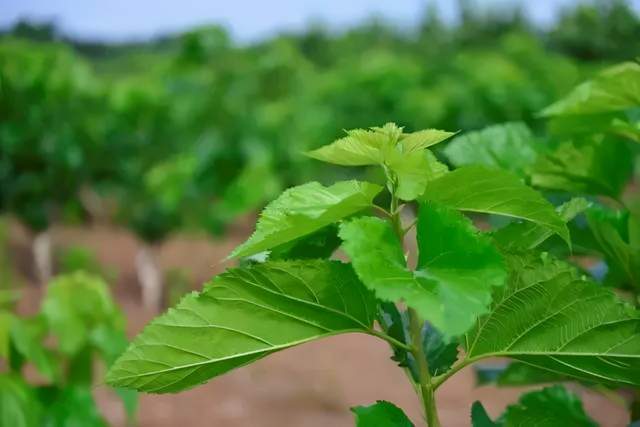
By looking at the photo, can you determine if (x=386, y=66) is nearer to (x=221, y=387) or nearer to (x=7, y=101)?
(x=7, y=101)

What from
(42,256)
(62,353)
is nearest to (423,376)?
(62,353)

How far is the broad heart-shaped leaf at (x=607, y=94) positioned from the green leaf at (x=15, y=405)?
1.85ft

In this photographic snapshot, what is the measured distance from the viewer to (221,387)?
119 inches

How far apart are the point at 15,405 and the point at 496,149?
517 mm

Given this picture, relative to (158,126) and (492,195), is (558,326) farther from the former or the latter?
(158,126)

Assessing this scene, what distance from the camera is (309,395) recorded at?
9.78ft

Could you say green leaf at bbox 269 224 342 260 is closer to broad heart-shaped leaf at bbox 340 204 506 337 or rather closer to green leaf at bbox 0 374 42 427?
broad heart-shaped leaf at bbox 340 204 506 337

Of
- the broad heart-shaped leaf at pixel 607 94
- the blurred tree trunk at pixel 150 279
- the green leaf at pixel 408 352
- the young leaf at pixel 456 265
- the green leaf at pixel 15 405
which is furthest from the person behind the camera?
the blurred tree trunk at pixel 150 279

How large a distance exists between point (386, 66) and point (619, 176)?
18.9ft

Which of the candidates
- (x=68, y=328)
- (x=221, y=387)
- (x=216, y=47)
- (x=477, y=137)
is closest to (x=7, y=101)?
(x=216, y=47)

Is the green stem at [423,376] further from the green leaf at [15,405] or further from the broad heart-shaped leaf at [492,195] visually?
the green leaf at [15,405]

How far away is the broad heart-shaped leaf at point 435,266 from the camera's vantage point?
33 centimetres

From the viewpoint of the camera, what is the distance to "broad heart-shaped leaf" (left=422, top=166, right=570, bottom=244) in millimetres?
376

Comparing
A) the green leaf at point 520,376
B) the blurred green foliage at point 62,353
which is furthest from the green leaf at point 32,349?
the green leaf at point 520,376
